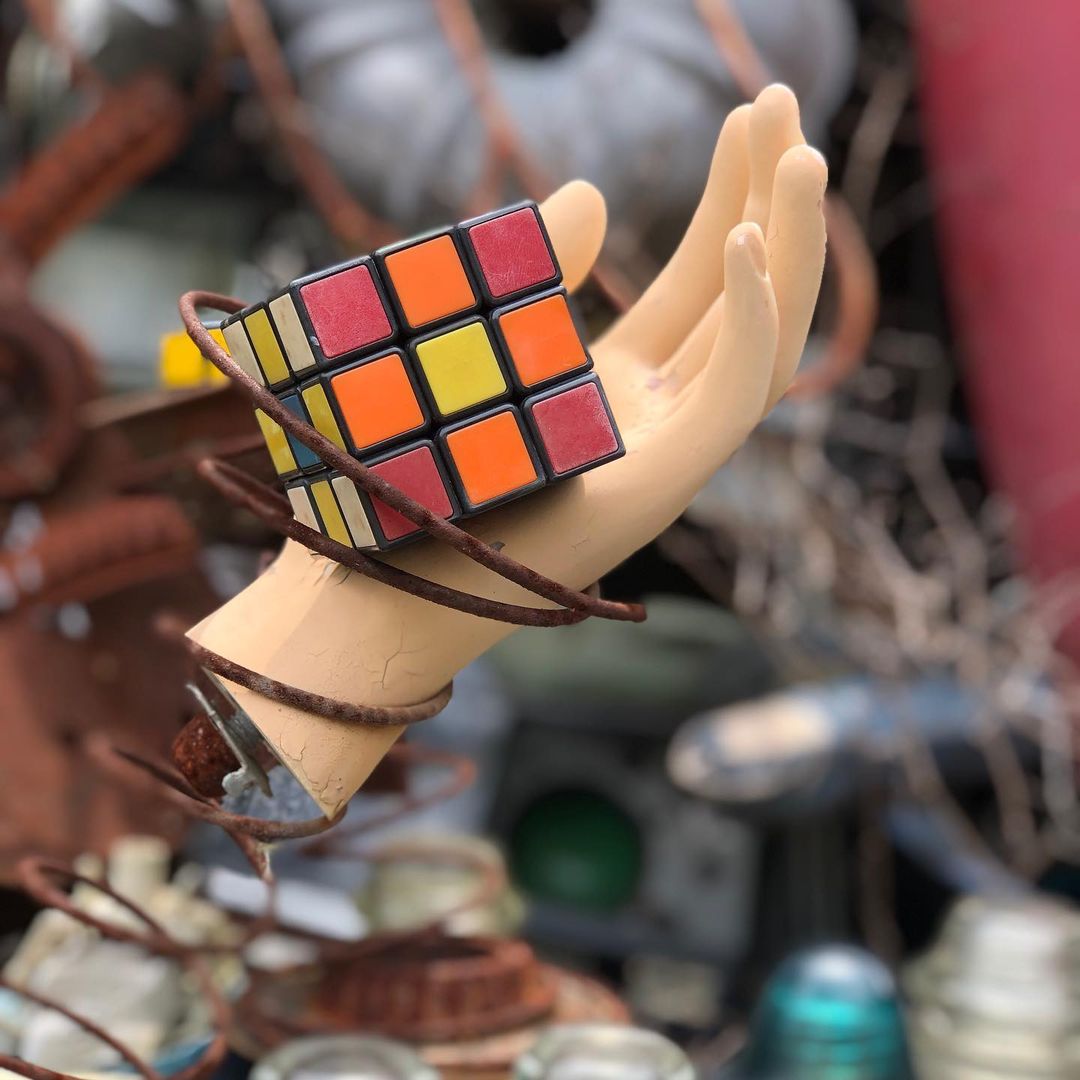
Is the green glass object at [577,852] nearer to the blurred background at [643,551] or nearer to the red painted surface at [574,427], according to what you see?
the blurred background at [643,551]

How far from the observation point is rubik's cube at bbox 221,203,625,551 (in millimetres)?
328

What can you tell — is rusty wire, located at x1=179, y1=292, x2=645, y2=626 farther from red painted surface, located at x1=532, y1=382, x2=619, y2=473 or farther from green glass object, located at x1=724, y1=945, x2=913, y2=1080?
green glass object, located at x1=724, y1=945, x2=913, y2=1080

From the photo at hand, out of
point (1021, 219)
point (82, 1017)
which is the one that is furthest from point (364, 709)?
point (1021, 219)

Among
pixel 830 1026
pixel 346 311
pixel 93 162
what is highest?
pixel 93 162

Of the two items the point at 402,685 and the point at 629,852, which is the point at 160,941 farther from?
the point at 629,852

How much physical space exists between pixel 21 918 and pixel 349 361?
77 cm

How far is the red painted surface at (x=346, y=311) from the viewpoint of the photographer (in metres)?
0.32

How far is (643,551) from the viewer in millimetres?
1018

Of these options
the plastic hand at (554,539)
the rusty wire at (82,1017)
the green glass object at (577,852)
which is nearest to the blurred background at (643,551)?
the green glass object at (577,852)

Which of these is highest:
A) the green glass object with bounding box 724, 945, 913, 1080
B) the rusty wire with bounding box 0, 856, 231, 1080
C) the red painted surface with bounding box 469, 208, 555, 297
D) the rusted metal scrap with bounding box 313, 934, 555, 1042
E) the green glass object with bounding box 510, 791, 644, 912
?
the red painted surface with bounding box 469, 208, 555, 297

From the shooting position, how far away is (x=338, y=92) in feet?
3.60

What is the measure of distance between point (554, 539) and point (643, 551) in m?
0.66

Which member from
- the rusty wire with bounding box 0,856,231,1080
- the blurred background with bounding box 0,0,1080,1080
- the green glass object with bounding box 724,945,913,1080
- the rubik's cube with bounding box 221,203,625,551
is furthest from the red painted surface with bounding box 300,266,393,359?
the green glass object with bounding box 724,945,913,1080

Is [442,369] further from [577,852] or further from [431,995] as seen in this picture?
[577,852]
